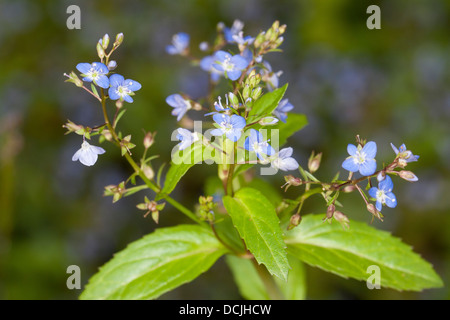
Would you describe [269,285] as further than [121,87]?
Yes

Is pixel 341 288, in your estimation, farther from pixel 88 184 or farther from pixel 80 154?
pixel 80 154

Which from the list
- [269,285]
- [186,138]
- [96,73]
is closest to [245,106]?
[186,138]

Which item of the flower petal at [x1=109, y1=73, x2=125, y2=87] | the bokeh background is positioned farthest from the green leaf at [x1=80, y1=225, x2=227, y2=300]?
the bokeh background

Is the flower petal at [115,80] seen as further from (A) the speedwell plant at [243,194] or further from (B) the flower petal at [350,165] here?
(B) the flower petal at [350,165]

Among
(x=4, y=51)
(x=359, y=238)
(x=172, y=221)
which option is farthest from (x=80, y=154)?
(x=4, y=51)

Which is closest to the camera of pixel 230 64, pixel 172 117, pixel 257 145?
pixel 257 145

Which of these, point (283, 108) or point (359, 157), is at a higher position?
point (283, 108)

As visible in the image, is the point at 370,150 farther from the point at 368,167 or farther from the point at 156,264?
the point at 156,264
